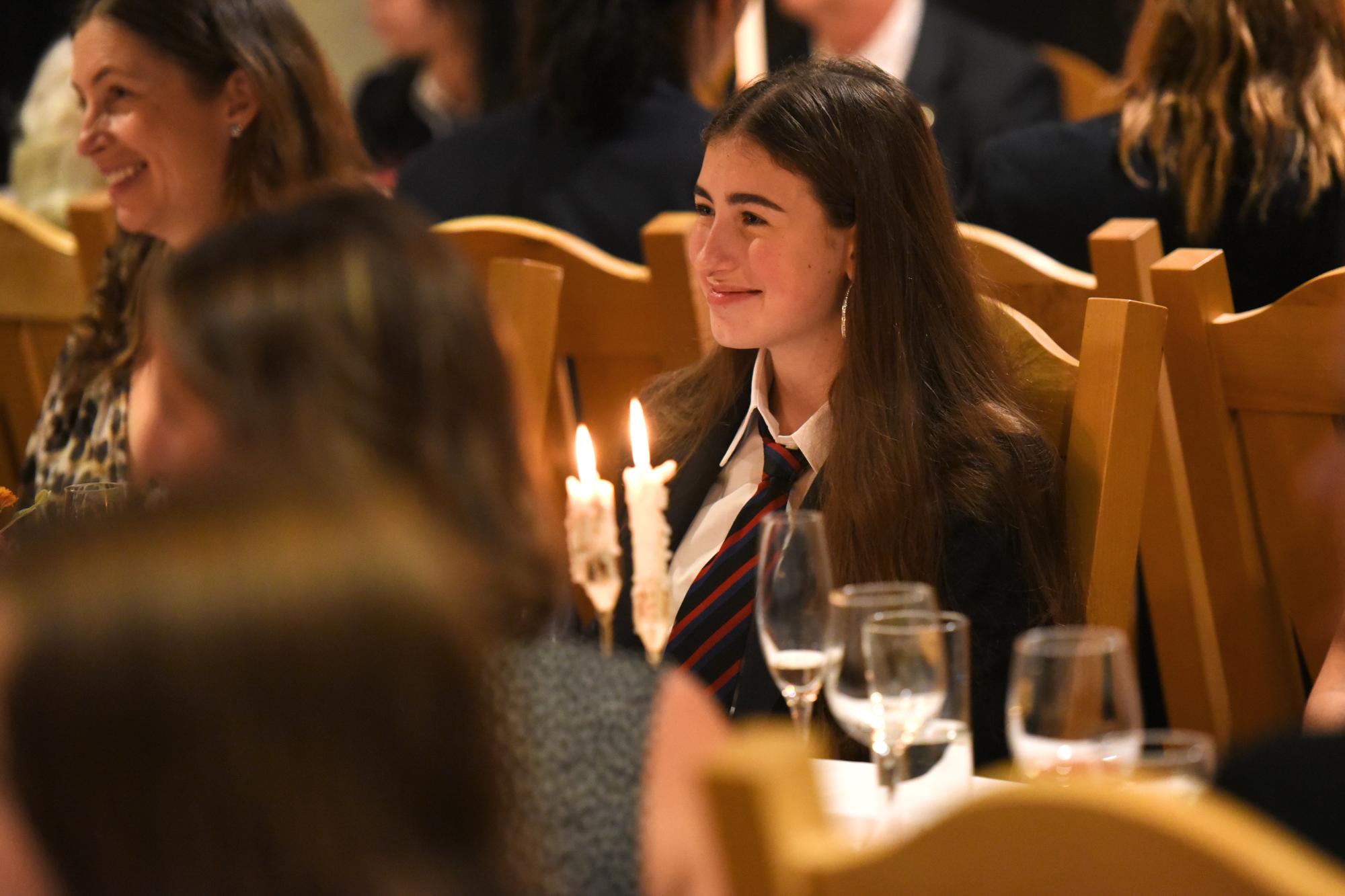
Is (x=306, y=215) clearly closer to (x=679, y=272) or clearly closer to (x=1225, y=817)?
(x=1225, y=817)

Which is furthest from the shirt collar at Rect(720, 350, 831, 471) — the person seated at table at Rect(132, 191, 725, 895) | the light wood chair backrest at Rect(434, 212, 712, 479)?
the person seated at table at Rect(132, 191, 725, 895)

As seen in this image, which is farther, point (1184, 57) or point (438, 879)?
point (1184, 57)

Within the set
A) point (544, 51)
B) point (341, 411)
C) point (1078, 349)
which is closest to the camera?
point (341, 411)

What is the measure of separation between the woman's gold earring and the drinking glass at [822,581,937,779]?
71cm

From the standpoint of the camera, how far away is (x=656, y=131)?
9.82ft

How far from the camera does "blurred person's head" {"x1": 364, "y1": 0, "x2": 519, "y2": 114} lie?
4129 millimetres

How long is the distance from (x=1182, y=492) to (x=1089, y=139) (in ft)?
2.46

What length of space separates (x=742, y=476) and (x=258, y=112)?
1.09 metres

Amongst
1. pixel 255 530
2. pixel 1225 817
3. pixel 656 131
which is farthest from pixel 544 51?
pixel 1225 817

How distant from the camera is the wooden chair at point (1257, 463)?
6.51 feet

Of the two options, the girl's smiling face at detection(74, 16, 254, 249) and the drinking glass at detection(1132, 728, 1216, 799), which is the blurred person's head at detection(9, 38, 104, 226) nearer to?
the girl's smiling face at detection(74, 16, 254, 249)

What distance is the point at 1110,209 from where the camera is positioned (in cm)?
262

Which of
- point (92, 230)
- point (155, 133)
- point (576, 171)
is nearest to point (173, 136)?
point (155, 133)

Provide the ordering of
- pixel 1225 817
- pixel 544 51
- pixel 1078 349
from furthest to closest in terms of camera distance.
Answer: pixel 544 51, pixel 1078 349, pixel 1225 817
